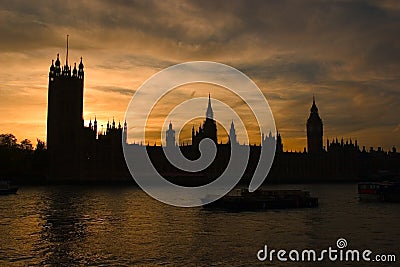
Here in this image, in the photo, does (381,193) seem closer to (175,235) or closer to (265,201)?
(265,201)

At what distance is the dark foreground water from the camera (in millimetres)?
26781

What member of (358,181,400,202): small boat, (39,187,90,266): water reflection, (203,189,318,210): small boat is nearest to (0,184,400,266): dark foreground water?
(39,187,90,266): water reflection

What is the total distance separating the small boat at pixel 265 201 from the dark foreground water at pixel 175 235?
14.1ft

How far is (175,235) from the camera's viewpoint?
1385 inches

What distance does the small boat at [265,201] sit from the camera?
186 ft

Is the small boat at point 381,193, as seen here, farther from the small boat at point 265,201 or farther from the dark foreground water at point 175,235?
the dark foreground water at point 175,235

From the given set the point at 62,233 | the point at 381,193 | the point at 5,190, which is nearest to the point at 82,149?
the point at 5,190

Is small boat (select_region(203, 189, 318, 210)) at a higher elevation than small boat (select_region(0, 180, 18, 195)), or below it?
below

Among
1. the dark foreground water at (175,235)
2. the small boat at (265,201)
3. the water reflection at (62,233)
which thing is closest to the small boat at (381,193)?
the small boat at (265,201)

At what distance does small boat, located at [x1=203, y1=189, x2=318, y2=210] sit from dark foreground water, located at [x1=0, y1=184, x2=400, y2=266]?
4.30 meters

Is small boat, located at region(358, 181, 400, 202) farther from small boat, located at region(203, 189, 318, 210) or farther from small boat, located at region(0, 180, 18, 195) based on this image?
small boat, located at region(0, 180, 18, 195)

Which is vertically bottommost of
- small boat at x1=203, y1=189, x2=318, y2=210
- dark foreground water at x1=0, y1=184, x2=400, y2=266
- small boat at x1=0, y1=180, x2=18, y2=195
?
→ dark foreground water at x1=0, y1=184, x2=400, y2=266

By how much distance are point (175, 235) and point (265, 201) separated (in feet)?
78.5

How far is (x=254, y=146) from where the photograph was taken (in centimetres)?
17875
